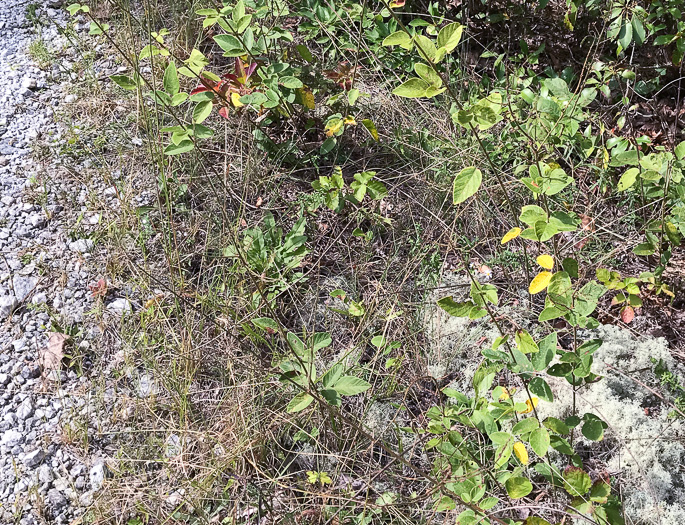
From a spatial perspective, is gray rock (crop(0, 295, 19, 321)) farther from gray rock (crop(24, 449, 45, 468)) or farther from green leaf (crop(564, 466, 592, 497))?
green leaf (crop(564, 466, 592, 497))

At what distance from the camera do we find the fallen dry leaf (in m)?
2.17

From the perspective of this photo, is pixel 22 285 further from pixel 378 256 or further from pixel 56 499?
pixel 378 256

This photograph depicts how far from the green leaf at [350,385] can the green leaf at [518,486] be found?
43cm

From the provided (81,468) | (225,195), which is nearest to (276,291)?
(225,195)

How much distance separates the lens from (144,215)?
260 cm

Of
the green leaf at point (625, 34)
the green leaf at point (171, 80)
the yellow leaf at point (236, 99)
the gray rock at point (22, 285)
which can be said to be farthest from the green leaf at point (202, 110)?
the green leaf at point (625, 34)

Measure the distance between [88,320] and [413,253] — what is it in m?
1.26

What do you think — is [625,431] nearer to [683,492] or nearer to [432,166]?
[683,492]

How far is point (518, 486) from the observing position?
146 centimetres

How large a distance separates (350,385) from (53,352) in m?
1.17

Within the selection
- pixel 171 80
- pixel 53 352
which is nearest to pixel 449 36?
pixel 171 80

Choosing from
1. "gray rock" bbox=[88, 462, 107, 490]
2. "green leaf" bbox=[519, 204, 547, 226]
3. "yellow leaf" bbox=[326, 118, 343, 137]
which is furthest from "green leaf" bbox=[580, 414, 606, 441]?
"yellow leaf" bbox=[326, 118, 343, 137]

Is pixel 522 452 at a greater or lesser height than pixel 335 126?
lesser

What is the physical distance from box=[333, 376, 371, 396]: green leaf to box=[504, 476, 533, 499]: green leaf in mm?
428
